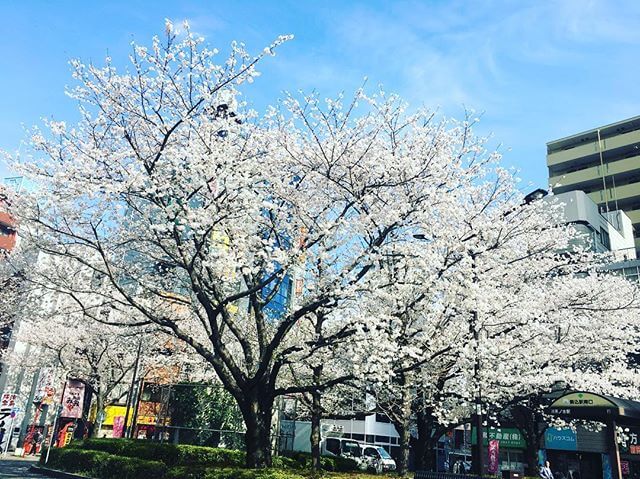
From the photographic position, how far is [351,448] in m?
33.6

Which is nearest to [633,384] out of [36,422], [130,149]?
[130,149]

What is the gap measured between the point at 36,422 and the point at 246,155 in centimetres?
3344

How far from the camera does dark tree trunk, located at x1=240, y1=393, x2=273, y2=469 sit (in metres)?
11.9

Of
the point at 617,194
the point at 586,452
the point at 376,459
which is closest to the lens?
the point at 586,452

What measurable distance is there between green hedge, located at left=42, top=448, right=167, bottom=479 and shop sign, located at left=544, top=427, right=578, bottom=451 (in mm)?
23570

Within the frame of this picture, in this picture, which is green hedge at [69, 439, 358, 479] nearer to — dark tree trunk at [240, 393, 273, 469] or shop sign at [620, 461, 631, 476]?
dark tree trunk at [240, 393, 273, 469]

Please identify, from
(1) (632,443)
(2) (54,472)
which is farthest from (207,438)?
(1) (632,443)

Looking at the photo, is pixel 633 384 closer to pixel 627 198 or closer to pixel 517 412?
pixel 517 412

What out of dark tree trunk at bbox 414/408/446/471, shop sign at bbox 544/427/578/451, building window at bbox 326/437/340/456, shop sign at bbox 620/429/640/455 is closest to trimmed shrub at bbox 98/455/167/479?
dark tree trunk at bbox 414/408/446/471

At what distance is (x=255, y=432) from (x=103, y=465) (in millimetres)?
7631

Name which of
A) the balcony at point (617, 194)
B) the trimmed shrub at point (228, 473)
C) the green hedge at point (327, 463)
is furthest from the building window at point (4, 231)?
the balcony at point (617, 194)

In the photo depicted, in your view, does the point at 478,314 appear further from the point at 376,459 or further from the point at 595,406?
the point at 376,459

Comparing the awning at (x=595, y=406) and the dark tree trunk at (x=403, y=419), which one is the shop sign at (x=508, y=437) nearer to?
the awning at (x=595, y=406)

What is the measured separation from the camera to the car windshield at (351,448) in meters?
33.1
